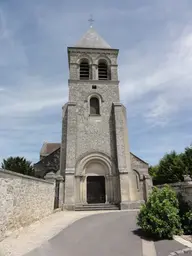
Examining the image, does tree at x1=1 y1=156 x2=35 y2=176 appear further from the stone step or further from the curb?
the curb

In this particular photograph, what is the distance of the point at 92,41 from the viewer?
78.6 feet

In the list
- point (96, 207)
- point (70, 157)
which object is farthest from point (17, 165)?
point (96, 207)

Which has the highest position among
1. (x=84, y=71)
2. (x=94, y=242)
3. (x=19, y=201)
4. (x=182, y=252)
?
(x=84, y=71)

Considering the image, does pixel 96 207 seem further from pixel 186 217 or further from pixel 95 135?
pixel 186 217

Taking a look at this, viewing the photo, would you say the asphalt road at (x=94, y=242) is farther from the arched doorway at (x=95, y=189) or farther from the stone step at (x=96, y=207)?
the arched doorway at (x=95, y=189)

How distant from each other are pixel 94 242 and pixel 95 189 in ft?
39.2

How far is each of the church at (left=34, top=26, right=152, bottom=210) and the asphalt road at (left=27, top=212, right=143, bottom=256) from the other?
7793 mm

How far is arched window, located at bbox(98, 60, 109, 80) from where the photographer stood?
2213cm

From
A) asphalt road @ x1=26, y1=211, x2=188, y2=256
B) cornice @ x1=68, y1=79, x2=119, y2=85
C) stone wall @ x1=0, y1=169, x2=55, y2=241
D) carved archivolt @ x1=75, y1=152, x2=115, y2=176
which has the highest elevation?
cornice @ x1=68, y1=79, x2=119, y2=85

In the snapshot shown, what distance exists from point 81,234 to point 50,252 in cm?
220

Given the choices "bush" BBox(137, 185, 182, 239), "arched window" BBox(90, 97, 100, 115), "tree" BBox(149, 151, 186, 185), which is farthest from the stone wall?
"tree" BBox(149, 151, 186, 185)

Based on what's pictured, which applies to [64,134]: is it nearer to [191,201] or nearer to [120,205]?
[120,205]

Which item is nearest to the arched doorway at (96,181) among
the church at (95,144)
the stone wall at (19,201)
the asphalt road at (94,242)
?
the church at (95,144)

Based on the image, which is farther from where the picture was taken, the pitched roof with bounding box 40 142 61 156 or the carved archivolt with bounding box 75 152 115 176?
the pitched roof with bounding box 40 142 61 156
